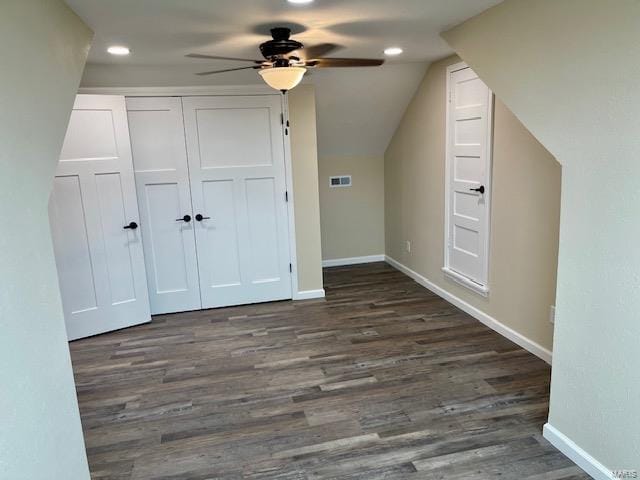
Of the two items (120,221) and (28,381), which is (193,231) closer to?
(120,221)

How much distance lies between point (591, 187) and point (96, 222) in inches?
148

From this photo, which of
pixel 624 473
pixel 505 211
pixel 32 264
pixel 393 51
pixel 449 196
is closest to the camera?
pixel 32 264

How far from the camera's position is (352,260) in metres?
6.10

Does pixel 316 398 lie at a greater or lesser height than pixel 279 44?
lesser

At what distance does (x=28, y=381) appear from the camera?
60.6 inches

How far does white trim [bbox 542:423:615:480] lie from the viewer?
2109mm

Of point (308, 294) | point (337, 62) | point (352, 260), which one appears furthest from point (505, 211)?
point (352, 260)

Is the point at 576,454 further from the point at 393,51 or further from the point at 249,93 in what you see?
the point at 249,93

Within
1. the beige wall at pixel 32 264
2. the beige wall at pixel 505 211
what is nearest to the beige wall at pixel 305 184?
the beige wall at pixel 505 211

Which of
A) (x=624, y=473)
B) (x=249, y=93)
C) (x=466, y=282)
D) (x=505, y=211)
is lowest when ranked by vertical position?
(x=624, y=473)

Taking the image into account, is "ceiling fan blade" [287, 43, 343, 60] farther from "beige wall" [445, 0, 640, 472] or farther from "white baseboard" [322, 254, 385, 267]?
"white baseboard" [322, 254, 385, 267]

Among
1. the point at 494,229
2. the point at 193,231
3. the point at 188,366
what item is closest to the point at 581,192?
the point at 494,229

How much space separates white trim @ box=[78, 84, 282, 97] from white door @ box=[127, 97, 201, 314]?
0.05 meters

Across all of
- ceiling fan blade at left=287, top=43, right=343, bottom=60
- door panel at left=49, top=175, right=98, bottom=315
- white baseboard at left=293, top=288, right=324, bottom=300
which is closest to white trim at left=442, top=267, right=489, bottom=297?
white baseboard at left=293, top=288, right=324, bottom=300
